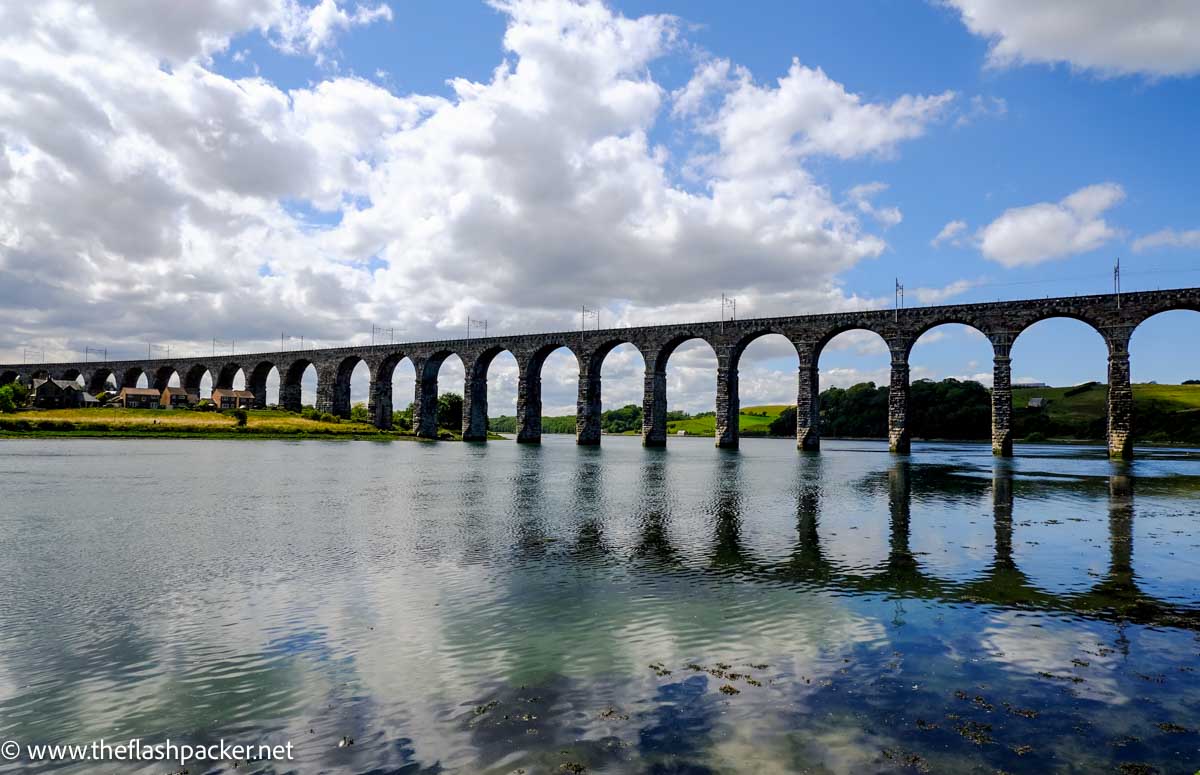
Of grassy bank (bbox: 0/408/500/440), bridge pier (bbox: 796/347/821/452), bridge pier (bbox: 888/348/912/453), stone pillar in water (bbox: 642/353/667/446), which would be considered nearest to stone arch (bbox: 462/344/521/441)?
grassy bank (bbox: 0/408/500/440)

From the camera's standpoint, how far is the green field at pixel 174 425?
297 feet

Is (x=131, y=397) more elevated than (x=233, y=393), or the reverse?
(x=233, y=393)

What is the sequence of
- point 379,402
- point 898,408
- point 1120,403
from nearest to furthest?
point 1120,403, point 898,408, point 379,402

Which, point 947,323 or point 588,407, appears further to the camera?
point 588,407

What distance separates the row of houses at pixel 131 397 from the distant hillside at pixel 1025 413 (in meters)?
131

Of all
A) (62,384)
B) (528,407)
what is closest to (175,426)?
(528,407)

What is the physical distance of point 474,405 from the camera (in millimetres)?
104625

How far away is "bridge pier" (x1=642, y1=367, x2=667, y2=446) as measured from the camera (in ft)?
283

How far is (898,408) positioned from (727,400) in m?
18.8

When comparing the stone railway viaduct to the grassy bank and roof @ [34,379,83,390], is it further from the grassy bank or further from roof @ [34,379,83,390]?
roof @ [34,379,83,390]

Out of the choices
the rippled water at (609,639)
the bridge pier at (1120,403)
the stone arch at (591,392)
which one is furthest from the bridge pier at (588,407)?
the rippled water at (609,639)

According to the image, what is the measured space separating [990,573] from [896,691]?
922cm

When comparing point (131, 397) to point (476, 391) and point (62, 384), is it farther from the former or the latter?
point (476, 391)

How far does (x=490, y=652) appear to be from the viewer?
411 inches
